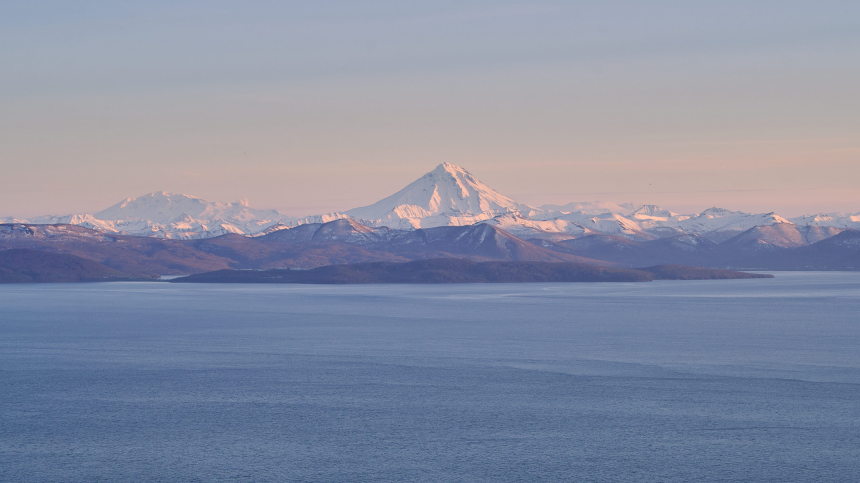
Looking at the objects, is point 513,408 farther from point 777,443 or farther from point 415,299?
point 415,299

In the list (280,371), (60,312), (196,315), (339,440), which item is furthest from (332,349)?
(60,312)

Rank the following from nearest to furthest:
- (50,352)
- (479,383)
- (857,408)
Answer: (857,408), (479,383), (50,352)

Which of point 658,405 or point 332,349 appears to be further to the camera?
point 332,349

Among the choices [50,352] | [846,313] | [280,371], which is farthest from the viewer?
[846,313]

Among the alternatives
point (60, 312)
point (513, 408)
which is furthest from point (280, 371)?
point (60, 312)

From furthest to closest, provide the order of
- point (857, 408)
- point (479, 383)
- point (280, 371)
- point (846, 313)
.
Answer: point (846, 313)
point (280, 371)
point (479, 383)
point (857, 408)

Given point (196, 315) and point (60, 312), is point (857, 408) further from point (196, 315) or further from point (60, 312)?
point (60, 312)
